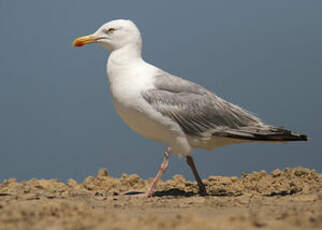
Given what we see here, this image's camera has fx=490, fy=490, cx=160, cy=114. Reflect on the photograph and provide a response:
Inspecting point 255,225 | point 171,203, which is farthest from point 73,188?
point 255,225

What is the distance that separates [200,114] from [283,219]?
10.3 ft

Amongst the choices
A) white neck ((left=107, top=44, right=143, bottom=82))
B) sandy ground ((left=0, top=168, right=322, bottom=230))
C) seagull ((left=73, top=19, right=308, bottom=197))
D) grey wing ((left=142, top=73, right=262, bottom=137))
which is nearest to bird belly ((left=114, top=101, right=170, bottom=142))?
seagull ((left=73, top=19, right=308, bottom=197))

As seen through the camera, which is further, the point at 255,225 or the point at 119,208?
the point at 119,208

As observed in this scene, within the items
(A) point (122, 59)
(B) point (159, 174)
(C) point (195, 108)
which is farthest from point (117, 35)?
(B) point (159, 174)

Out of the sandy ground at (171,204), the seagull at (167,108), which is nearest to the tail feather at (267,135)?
the seagull at (167,108)

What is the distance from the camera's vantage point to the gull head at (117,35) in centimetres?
808

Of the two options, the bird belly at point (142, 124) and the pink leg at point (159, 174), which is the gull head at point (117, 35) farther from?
the pink leg at point (159, 174)

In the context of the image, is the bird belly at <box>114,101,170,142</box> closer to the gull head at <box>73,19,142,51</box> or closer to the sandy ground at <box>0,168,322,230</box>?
the sandy ground at <box>0,168,322,230</box>

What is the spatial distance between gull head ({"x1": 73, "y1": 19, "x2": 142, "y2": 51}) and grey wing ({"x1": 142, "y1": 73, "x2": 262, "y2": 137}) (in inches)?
33.1

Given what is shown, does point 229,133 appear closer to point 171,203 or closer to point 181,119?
point 181,119

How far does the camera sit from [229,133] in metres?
7.70

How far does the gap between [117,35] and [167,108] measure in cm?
160

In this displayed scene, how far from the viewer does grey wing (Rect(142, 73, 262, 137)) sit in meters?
7.45

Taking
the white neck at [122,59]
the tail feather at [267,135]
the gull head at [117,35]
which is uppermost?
the gull head at [117,35]
